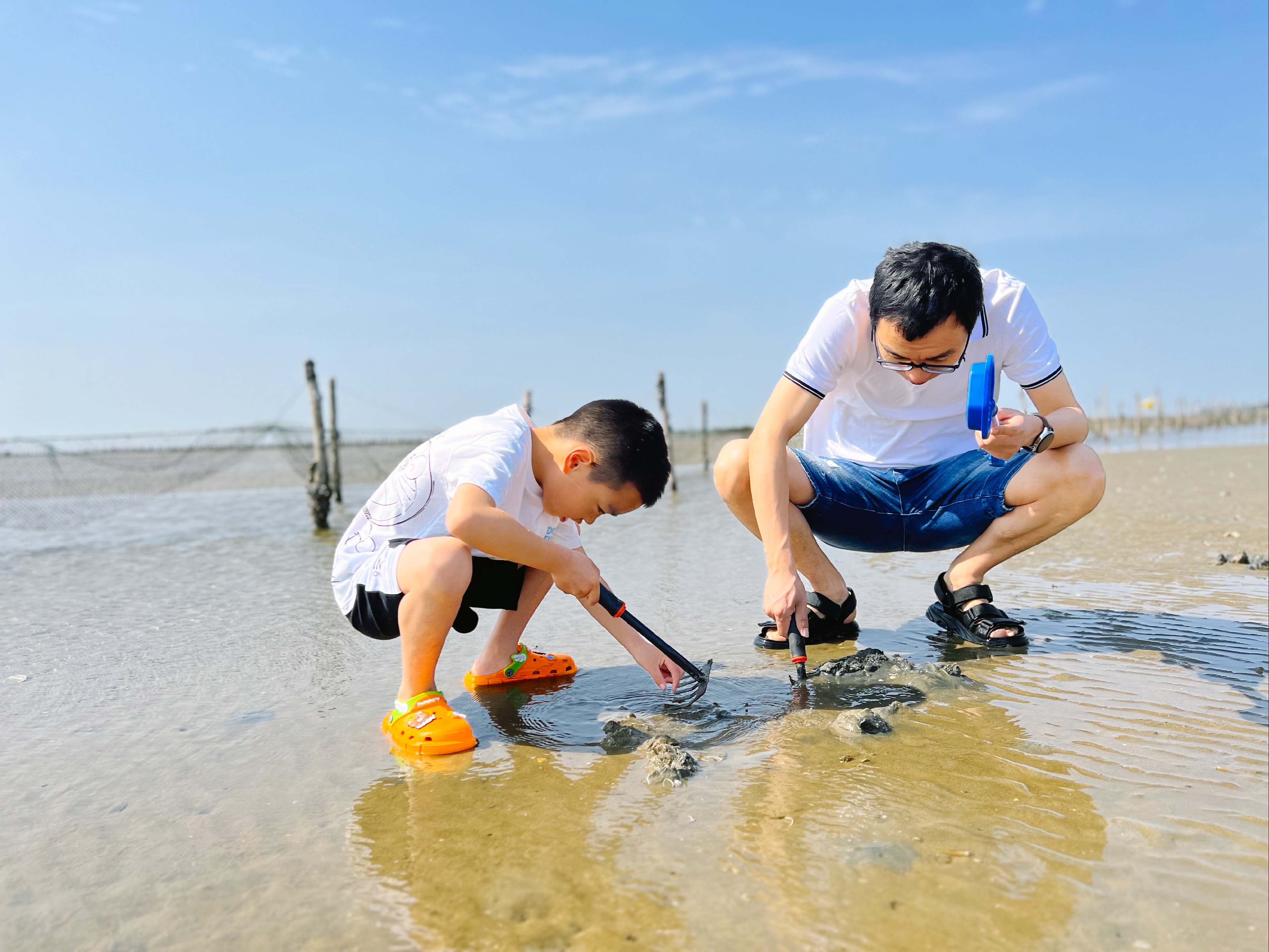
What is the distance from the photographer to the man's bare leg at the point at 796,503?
295 cm

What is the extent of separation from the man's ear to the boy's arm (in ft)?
0.78

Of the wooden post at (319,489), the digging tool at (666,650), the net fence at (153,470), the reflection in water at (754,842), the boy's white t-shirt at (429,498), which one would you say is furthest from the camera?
the net fence at (153,470)

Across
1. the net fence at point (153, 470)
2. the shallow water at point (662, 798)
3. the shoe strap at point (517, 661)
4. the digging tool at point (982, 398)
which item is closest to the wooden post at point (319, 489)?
the net fence at point (153, 470)

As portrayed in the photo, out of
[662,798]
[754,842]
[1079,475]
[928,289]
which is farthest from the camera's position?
[1079,475]

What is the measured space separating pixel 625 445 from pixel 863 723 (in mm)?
906

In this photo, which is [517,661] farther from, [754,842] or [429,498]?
[754,842]

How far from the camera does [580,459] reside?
7.59ft

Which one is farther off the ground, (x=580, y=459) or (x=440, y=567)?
(x=580, y=459)

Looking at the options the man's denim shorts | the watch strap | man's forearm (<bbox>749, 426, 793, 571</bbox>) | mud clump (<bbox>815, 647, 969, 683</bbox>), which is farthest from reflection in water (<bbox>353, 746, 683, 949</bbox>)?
the watch strap

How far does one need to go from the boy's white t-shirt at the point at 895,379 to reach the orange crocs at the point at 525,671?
1.18 m

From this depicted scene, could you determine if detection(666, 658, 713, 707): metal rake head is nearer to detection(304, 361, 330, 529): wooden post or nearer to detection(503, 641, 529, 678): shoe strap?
detection(503, 641, 529, 678): shoe strap

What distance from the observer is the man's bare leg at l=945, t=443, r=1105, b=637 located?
2.77 metres

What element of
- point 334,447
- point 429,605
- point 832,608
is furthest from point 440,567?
point 334,447

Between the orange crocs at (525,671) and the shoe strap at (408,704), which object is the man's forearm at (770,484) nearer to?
the orange crocs at (525,671)
